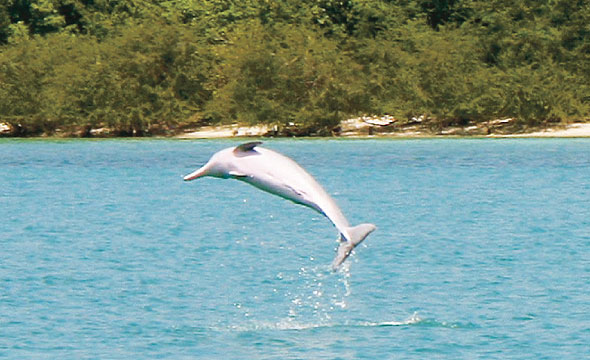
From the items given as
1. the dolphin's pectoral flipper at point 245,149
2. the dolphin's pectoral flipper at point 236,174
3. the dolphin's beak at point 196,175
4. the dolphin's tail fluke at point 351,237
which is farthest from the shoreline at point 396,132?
the dolphin's beak at point 196,175

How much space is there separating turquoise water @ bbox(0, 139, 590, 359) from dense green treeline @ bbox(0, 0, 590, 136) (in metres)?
23.3

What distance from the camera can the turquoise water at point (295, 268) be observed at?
21.4 meters

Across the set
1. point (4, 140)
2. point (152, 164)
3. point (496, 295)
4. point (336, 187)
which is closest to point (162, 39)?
point (4, 140)

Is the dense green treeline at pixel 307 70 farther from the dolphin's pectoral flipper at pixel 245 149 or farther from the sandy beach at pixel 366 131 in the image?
the dolphin's pectoral flipper at pixel 245 149

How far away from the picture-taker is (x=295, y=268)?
98.9ft

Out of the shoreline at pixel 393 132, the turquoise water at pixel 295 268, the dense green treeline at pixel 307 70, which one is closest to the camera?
the turquoise water at pixel 295 268

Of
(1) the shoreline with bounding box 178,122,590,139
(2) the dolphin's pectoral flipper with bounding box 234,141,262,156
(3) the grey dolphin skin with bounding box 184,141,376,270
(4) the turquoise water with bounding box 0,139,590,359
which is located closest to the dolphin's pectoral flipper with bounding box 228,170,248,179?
(3) the grey dolphin skin with bounding box 184,141,376,270

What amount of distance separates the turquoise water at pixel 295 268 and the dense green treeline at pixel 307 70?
23.3m

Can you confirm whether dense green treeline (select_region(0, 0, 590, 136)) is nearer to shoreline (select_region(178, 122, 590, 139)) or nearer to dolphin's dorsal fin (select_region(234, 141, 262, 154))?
shoreline (select_region(178, 122, 590, 139))

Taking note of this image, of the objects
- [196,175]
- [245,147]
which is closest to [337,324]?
[245,147]

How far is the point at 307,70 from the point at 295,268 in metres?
54.2

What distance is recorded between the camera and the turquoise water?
21438 mm

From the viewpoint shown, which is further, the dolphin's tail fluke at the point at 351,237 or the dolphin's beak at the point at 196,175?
the dolphin's tail fluke at the point at 351,237

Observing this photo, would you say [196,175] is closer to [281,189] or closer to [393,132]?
[281,189]
